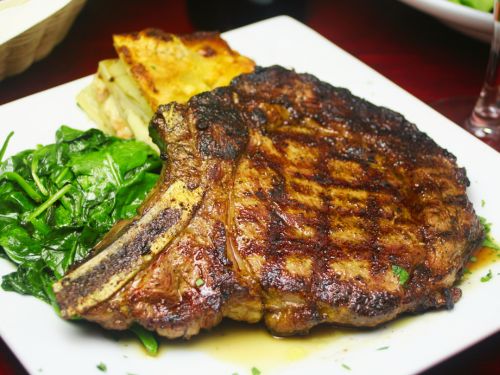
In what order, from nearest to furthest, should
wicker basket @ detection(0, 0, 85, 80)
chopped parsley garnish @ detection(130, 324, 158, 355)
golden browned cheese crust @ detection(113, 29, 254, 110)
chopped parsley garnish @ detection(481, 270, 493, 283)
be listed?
chopped parsley garnish @ detection(130, 324, 158, 355)
chopped parsley garnish @ detection(481, 270, 493, 283)
golden browned cheese crust @ detection(113, 29, 254, 110)
wicker basket @ detection(0, 0, 85, 80)

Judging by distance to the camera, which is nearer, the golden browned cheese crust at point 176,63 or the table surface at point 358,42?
the golden browned cheese crust at point 176,63

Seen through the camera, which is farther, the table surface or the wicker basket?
the table surface

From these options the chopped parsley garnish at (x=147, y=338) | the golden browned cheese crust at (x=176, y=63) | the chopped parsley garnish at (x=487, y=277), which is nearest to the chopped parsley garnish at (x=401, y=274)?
the chopped parsley garnish at (x=487, y=277)

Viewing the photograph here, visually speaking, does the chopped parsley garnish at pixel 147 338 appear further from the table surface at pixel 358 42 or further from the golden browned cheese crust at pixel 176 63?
the table surface at pixel 358 42

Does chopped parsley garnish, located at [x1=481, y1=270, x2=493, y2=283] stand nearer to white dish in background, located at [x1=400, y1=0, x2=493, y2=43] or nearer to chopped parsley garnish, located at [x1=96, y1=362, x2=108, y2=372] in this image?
chopped parsley garnish, located at [x1=96, y1=362, x2=108, y2=372]

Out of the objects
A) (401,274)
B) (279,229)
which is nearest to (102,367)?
(279,229)

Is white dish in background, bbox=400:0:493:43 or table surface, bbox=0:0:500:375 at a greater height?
white dish in background, bbox=400:0:493:43

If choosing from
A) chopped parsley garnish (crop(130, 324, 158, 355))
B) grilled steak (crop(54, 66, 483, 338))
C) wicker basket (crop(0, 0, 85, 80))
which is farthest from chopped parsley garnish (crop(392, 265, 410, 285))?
wicker basket (crop(0, 0, 85, 80))

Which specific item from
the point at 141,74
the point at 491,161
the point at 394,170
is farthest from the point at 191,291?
the point at 491,161
